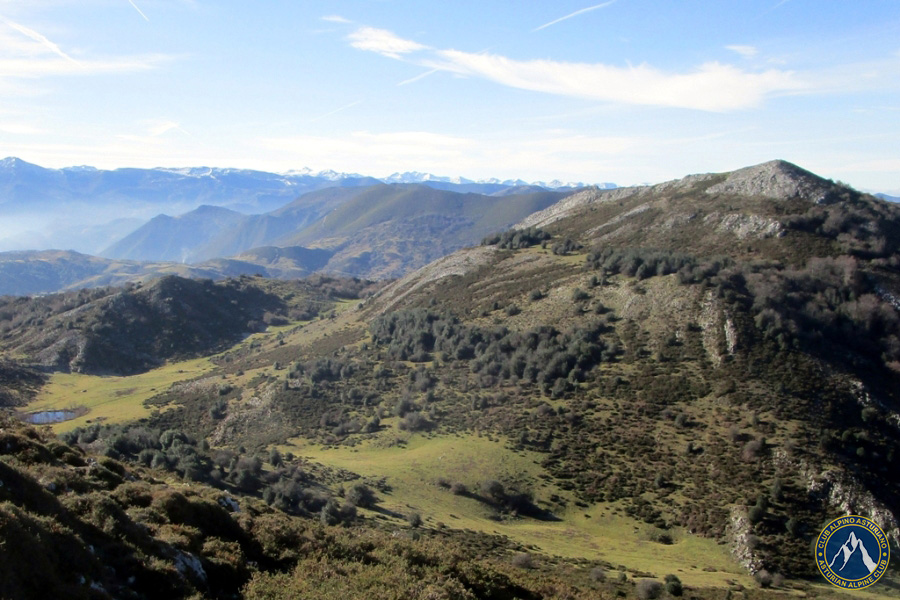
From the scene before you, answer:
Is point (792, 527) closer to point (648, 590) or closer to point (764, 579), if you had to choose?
point (764, 579)

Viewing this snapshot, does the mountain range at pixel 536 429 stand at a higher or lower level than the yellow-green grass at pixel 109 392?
higher

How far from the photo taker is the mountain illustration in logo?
3447cm

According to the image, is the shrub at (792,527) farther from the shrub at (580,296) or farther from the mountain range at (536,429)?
the shrub at (580,296)

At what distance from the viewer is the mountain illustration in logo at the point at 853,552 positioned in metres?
34.5

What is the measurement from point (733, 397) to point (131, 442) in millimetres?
52315

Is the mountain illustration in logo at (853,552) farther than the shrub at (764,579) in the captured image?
Yes

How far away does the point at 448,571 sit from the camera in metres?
18.0

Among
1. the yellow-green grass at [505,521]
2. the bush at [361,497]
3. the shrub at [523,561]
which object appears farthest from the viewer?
the bush at [361,497]

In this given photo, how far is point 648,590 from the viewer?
93.0 feet

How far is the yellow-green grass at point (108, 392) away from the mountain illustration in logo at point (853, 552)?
72102 mm

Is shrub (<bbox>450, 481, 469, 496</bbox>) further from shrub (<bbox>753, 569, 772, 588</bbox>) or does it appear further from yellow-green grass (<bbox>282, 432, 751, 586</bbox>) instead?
shrub (<bbox>753, 569, 772, 588</bbox>)

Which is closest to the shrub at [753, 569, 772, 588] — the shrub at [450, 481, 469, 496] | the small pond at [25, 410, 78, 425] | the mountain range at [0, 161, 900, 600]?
the mountain range at [0, 161, 900, 600]

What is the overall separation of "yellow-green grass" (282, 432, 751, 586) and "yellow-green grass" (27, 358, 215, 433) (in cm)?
2985

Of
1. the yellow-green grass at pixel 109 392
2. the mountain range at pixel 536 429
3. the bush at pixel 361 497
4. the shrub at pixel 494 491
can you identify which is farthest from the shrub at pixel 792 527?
the yellow-green grass at pixel 109 392
